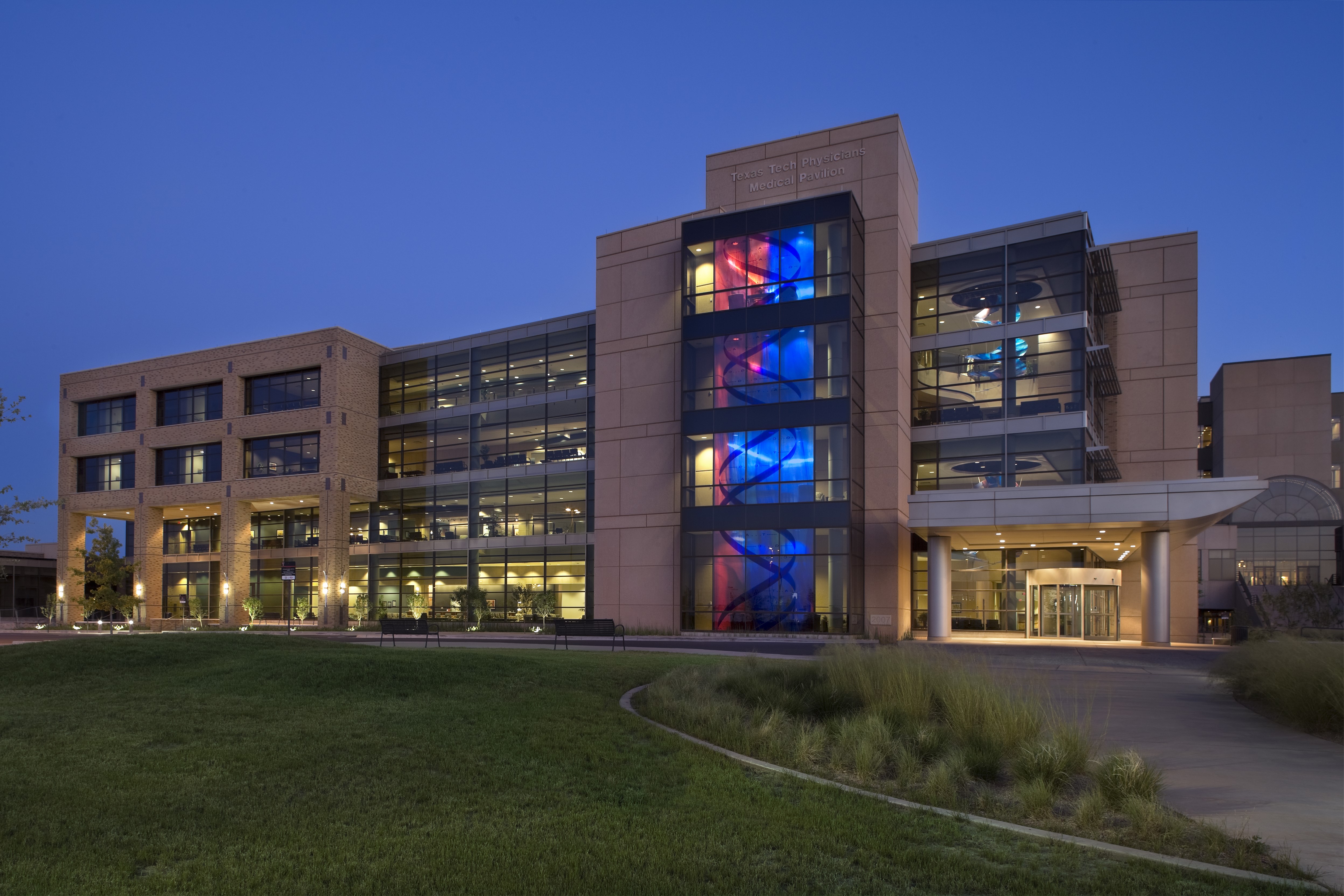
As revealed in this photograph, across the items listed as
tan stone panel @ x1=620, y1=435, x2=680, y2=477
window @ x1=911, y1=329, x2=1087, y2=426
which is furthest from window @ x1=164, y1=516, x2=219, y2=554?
window @ x1=911, y1=329, x2=1087, y2=426

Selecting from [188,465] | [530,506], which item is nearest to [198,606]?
[188,465]

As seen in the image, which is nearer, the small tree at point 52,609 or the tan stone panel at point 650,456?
the tan stone panel at point 650,456

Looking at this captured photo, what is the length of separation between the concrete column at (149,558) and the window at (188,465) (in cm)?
94

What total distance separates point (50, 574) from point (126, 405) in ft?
141

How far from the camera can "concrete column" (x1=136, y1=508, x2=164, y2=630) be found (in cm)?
5469

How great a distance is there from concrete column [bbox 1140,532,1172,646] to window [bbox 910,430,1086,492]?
347 centimetres

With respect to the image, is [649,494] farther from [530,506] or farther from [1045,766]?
[1045,766]

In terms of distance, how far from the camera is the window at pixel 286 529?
54.7m

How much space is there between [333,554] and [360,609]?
344cm

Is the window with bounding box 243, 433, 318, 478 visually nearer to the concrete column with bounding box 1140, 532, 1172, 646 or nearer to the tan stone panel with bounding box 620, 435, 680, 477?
the tan stone panel with bounding box 620, 435, 680, 477

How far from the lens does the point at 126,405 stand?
56844mm

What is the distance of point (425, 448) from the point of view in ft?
167

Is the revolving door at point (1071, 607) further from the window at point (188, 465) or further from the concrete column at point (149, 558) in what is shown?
the concrete column at point (149, 558)

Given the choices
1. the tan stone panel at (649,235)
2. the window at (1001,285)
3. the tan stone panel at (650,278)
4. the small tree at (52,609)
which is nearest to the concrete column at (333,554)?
the small tree at (52,609)
